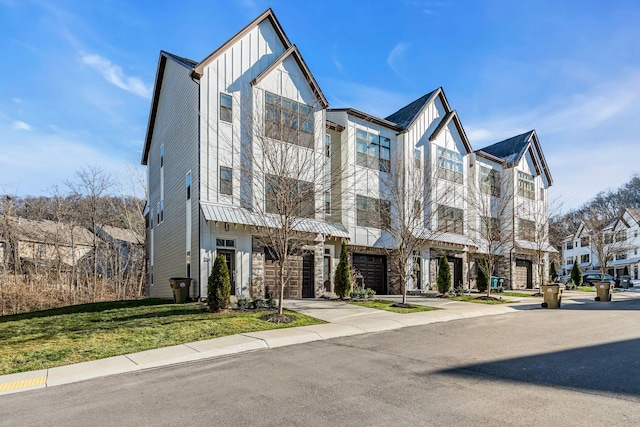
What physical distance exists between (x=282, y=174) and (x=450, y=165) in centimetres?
1786

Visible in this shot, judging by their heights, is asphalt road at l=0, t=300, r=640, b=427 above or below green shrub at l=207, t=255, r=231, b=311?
below

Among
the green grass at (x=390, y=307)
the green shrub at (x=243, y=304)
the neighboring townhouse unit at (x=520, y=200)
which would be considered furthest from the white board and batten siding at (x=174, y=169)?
the neighboring townhouse unit at (x=520, y=200)

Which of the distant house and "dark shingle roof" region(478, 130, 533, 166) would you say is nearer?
the distant house

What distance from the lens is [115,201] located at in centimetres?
4038

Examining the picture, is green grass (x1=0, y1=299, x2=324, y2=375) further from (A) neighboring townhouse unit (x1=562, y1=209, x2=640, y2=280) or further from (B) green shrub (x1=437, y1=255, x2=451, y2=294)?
(A) neighboring townhouse unit (x1=562, y1=209, x2=640, y2=280)

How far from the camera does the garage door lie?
33188mm

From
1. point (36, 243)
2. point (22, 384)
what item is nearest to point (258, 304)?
point (22, 384)

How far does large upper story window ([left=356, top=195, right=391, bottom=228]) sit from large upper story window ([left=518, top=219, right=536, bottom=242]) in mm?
12976

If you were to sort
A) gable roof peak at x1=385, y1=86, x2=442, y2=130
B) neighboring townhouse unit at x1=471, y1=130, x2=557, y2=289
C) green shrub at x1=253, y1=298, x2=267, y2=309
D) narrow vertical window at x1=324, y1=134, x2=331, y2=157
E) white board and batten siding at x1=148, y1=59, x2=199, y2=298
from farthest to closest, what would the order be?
neighboring townhouse unit at x1=471, y1=130, x2=557, y2=289 < gable roof peak at x1=385, y1=86, x2=442, y2=130 < narrow vertical window at x1=324, y1=134, x2=331, y2=157 < white board and batten siding at x1=148, y1=59, x2=199, y2=298 < green shrub at x1=253, y1=298, x2=267, y2=309

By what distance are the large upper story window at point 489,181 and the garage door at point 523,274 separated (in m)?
6.00

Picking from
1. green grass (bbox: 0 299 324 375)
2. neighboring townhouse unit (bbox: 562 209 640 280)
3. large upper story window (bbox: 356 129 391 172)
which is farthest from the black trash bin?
neighboring townhouse unit (bbox: 562 209 640 280)

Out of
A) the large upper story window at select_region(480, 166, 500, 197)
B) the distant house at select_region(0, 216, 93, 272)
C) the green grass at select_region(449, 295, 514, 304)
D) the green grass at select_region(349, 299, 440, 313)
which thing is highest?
the large upper story window at select_region(480, 166, 500, 197)

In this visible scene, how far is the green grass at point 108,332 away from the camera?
893 cm

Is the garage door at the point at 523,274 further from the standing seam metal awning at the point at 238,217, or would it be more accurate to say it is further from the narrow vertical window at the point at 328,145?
the standing seam metal awning at the point at 238,217
